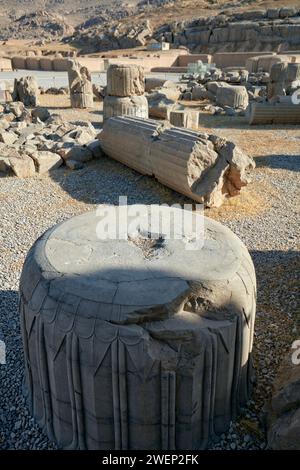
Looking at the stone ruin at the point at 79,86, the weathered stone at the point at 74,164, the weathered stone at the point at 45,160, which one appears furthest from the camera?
the stone ruin at the point at 79,86

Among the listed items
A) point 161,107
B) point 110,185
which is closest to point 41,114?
point 161,107

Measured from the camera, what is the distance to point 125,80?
1162 cm

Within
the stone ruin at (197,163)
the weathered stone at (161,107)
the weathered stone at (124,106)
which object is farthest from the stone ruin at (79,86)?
the stone ruin at (197,163)

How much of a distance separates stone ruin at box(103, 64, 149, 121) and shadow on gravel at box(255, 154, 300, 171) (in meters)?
4.38

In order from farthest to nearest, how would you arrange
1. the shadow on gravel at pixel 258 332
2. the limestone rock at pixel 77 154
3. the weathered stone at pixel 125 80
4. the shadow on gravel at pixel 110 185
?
1. the weathered stone at pixel 125 80
2. the limestone rock at pixel 77 154
3. the shadow on gravel at pixel 110 185
4. the shadow on gravel at pixel 258 332

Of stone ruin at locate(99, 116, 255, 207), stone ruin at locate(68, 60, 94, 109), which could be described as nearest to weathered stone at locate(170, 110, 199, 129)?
stone ruin at locate(99, 116, 255, 207)

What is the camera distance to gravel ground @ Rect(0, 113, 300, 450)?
3.07 meters

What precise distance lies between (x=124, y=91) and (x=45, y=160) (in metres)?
4.45

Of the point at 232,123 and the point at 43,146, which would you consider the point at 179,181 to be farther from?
the point at 232,123

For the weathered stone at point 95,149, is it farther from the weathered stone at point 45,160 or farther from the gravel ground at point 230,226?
the weathered stone at point 45,160

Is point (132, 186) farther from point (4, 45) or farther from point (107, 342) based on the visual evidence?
point (4, 45)

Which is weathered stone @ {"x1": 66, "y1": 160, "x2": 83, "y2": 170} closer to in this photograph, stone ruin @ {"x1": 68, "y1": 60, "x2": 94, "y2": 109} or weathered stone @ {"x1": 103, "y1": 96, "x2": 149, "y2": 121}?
weathered stone @ {"x1": 103, "y1": 96, "x2": 149, "y2": 121}

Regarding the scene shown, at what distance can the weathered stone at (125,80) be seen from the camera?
11.5 metres

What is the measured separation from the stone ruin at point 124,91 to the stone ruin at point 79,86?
4058mm
